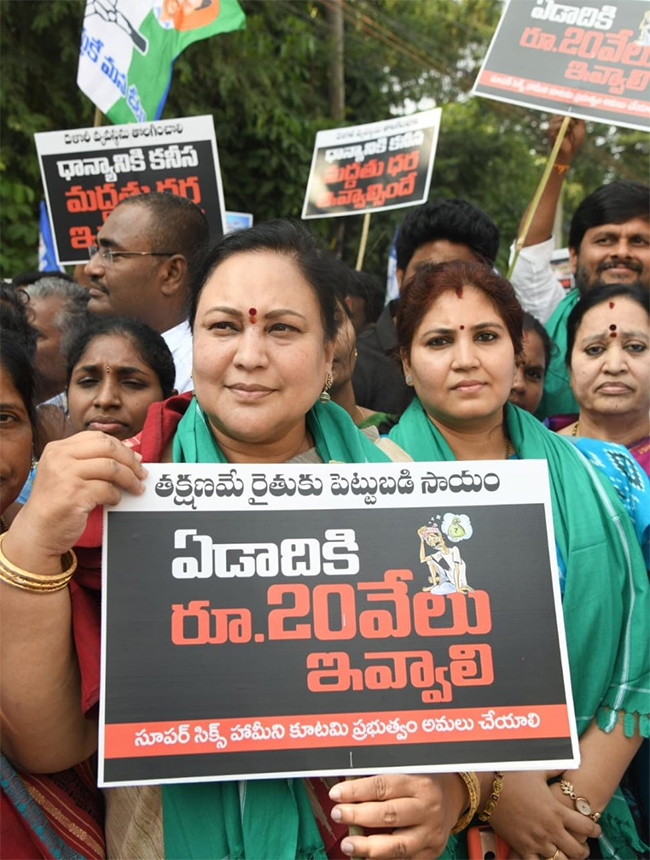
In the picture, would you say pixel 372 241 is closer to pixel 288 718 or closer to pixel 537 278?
pixel 537 278

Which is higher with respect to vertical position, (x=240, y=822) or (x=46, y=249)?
(x=46, y=249)

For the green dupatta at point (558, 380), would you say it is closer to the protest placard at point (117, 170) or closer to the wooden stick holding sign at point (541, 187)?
the wooden stick holding sign at point (541, 187)

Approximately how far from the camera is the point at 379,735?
5.34 ft

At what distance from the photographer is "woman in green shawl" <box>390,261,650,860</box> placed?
203 cm

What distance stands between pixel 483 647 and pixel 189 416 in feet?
2.56

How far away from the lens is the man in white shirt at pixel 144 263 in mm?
3832

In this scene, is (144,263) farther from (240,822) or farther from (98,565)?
(240,822)

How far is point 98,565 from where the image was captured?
1.67 m

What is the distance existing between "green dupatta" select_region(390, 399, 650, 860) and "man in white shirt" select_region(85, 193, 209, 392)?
2.10 m

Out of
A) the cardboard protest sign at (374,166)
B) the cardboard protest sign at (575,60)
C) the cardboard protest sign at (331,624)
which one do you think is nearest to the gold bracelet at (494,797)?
the cardboard protest sign at (331,624)

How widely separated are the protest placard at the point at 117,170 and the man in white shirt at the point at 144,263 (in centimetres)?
64

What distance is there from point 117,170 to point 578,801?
3.81 meters

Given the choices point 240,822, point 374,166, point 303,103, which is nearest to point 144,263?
point 240,822

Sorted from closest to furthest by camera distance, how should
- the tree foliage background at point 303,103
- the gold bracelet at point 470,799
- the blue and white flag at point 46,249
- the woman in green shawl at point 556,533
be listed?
the gold bracelet at point 470,799 < the woman in green shawl at point 556,533 < the blue and white flag at point 46,249 < the tree foliage background at point 303,103
